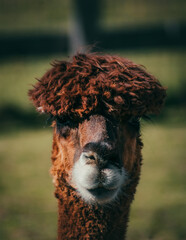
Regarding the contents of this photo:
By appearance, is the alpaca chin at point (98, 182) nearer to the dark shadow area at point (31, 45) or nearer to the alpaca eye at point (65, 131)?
the alpaca eye at point (65, 131)

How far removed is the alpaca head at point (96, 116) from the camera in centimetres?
262

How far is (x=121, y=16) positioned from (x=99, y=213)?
52.1 ft

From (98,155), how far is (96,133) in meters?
0.23

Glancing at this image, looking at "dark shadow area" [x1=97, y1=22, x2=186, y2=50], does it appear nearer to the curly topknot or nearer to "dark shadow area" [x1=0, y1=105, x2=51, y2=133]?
"dark shadow area" [x1=0, y1=105, x2=51, y2=133]

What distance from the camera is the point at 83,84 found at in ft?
9.10

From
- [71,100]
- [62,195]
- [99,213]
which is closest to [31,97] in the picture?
[71,100]

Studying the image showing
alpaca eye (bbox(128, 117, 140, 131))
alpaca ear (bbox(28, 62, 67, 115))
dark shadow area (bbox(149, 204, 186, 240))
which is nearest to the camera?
alpaca ear (bbox(28, 62, 67, 115))

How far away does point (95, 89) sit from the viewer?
8.98 ft

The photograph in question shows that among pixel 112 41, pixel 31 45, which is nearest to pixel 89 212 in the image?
pixel 112 41

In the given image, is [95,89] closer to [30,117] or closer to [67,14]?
[30,117]

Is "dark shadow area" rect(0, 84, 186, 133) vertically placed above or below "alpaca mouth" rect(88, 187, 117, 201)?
above

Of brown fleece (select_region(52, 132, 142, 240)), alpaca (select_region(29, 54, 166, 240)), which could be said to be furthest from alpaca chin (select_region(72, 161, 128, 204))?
brown fleece (select_region(52, 132, 142, 240))

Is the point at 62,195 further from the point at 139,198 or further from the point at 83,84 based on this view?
the point at 139,198

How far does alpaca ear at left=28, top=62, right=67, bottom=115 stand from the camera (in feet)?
9.28
